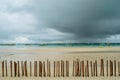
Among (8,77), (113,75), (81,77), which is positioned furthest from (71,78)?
(8,77)

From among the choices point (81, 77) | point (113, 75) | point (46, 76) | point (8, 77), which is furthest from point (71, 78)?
point (8, 77)

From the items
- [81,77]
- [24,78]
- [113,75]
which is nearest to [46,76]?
[24,78]

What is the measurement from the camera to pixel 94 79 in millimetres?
12969

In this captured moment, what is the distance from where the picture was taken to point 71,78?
1345 centimetres

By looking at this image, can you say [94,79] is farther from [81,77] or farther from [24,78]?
[24,78]

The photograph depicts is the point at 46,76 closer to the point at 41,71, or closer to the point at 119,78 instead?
the point at 41,71

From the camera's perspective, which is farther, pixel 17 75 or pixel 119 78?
pixel 17 75

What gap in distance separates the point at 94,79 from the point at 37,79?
3501mm

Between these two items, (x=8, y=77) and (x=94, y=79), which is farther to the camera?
(x=8, y=77)

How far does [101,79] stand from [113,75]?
1496 millimetres

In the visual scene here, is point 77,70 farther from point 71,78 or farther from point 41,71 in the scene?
point 41,71

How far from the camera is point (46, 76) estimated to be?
14.1 meters

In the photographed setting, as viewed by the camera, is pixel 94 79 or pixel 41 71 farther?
pixel 41 71

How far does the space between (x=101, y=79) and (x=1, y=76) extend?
6676 millimetres
